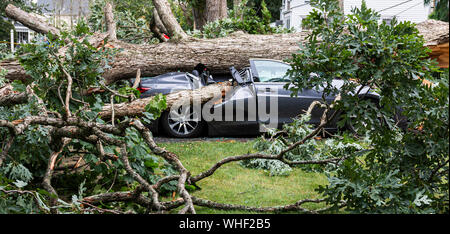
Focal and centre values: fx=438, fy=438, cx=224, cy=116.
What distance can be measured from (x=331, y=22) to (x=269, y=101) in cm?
510

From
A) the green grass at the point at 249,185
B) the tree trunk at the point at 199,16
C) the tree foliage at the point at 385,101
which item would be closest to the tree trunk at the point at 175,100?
the green grass at the point at 249,185

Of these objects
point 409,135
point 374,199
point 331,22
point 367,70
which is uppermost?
point 331,22

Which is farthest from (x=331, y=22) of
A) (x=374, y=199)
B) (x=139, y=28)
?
(x=139, y=28)

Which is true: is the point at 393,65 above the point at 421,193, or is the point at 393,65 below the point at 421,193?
above

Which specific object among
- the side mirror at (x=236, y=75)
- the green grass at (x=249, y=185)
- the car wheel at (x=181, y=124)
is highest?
the side mirror at (x=236, y=75)

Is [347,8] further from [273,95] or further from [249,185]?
[249,185]

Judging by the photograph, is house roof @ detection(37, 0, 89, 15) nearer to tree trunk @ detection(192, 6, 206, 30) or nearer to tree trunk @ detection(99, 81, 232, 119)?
tree trunk @ detection(192, 6, 206, 30)

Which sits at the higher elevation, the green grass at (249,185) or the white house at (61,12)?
the white house at (61,12)

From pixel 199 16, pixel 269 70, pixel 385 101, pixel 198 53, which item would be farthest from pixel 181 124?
pixel 199 16

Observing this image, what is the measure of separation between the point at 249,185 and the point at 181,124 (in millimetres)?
3587

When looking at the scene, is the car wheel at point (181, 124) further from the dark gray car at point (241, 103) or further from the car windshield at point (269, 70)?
the car windshield at point (269, 70)

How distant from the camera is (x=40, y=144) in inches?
161

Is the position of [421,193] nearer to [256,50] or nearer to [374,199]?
[374,199]

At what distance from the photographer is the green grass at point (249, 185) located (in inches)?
175
